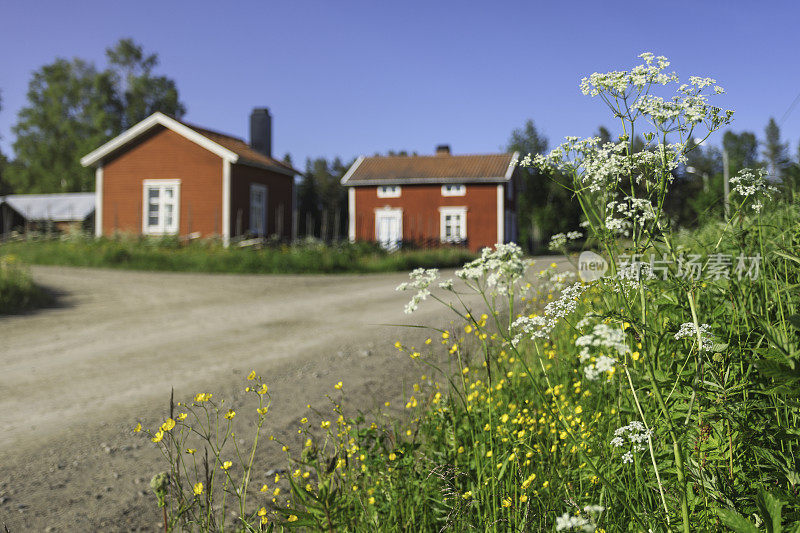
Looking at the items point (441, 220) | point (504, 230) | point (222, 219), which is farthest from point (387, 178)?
point (222, 219)

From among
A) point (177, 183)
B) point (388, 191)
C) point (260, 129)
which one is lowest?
point (177, 183)

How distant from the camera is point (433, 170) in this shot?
30812mm

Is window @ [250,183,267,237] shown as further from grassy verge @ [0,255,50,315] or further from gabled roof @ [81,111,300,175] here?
grassy verge @ [0,255,50,315]

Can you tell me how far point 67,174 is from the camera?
42.5 meters

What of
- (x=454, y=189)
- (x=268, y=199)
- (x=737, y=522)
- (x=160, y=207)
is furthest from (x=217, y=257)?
(x=737, y=522)

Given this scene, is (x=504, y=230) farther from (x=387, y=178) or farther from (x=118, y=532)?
(x=118, y=532)

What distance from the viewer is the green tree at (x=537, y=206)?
4066cm

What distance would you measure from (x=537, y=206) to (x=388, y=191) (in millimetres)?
19319

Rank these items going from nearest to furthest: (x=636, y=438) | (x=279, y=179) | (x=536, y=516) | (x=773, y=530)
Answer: (x=773, y=530), (x=636, y=438), (x=536, y=516), (x=279, y=179)

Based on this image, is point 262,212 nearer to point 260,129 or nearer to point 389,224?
point 260,129

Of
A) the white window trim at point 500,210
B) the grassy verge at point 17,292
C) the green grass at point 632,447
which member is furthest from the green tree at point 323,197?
the green grass at point 632,447

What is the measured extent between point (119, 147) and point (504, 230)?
17876mm

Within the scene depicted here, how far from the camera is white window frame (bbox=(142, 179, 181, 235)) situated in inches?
883

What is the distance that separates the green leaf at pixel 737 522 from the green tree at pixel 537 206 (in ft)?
101
